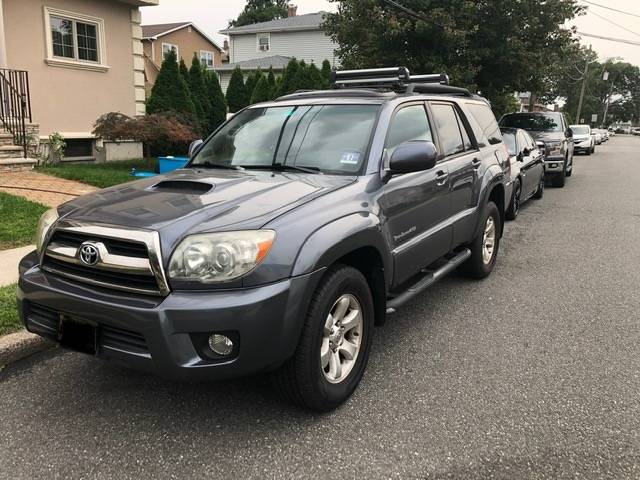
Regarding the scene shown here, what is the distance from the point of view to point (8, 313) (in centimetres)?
408

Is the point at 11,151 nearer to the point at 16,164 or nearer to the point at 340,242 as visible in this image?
the point at 16,164

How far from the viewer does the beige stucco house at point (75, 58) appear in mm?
12062

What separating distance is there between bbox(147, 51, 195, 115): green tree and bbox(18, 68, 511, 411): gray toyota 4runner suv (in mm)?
10964

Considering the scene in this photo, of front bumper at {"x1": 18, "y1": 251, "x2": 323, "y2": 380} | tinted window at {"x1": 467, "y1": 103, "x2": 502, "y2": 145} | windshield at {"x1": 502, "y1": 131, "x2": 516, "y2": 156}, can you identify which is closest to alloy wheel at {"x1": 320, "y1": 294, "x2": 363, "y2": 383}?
front bumper at {"x1": 18, "y1": 251, "x2": 323, "y2": 380}

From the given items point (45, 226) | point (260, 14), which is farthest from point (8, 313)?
point (260, 14)

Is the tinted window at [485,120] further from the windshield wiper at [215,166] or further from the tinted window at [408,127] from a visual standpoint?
the windshield wiper at [215,166]

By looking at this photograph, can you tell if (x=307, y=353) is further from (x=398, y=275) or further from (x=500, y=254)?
(x=500, y=254)

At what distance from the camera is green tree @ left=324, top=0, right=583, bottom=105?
13211mm

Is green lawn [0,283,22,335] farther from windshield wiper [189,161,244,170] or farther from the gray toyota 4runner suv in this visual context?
windshield wiper [189,161,244,170]

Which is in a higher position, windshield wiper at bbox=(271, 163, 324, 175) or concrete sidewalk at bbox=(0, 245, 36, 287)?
windshield wiper at bbox=(271, 163, 324, 175)

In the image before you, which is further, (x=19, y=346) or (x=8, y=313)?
(x=8, y=313)


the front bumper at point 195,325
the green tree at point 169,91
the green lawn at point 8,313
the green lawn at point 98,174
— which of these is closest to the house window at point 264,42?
the green tree at point 169,91

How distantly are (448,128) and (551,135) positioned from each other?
31.4 feet

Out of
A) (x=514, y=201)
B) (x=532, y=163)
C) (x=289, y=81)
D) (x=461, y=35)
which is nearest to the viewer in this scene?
(x=514, y=201)
